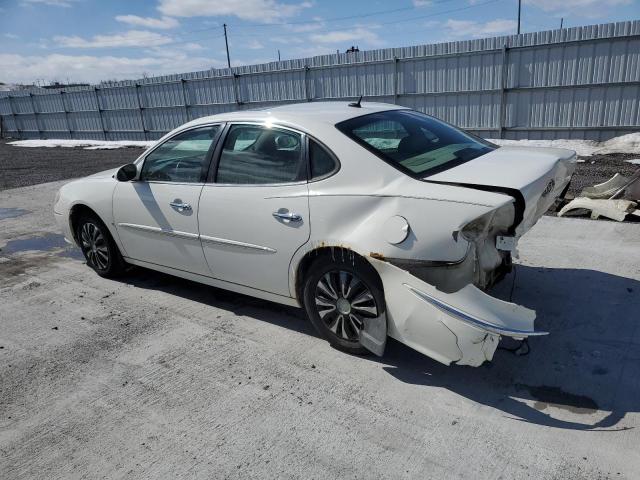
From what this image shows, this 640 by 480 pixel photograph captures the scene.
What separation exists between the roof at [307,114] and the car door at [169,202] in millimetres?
230

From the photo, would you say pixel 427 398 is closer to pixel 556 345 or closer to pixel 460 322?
pixel 460 322

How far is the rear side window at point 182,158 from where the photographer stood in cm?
404

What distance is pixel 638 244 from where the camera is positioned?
520 cm

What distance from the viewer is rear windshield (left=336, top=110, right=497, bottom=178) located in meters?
3.27

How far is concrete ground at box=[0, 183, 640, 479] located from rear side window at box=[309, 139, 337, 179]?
127 cm

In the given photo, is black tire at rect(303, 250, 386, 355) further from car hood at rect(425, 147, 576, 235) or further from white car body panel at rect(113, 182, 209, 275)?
white car body panel at rect(113, 182, 209, 275)

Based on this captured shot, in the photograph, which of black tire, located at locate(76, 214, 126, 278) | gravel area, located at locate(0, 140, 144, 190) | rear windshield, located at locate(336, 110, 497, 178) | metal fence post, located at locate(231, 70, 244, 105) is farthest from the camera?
metal fence post, located at locate(231, 70, 244, 105)

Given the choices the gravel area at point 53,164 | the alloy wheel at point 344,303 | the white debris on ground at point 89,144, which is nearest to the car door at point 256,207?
the alloy wheel at point 344,303

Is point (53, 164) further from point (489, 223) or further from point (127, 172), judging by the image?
point (489, 223)

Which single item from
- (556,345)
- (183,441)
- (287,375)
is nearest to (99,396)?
(183,441)

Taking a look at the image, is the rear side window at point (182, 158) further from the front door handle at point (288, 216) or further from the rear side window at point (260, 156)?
the front door handle at point (288, 216)

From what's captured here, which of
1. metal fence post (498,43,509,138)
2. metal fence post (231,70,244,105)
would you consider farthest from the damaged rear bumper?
metal fence post (231,70,244,105)

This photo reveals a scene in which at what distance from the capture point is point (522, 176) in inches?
118

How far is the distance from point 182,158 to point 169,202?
398 millimetres
